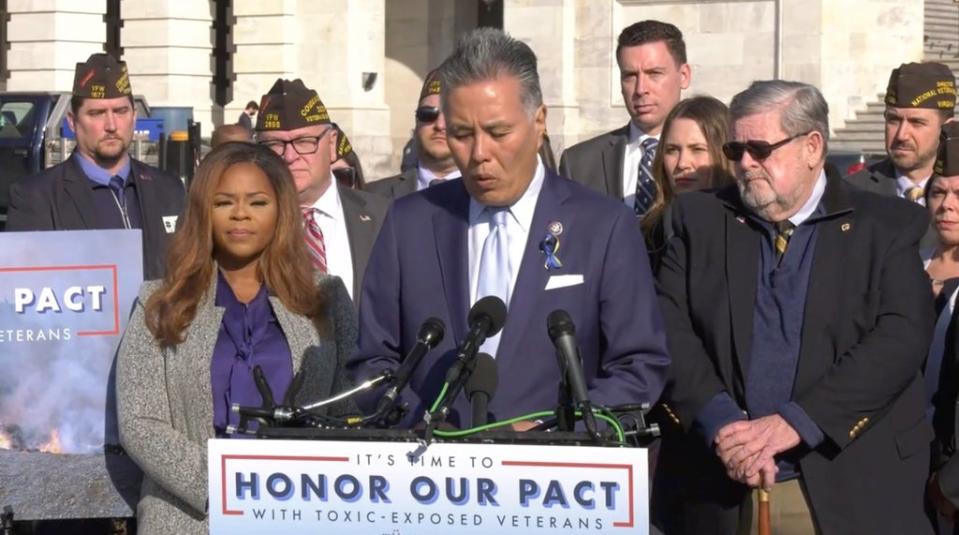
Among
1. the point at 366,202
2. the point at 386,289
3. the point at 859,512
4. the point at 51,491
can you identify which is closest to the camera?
the point at 386,289

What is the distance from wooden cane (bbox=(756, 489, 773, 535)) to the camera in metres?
5.36

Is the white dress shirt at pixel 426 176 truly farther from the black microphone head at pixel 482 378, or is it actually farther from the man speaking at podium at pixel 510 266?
the black microphone head at pixel 482 378

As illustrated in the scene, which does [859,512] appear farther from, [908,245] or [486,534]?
[486,534]

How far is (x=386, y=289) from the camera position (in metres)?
5.13

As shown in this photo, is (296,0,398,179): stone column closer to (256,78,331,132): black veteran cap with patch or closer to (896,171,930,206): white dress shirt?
(896,171,930,206): white dress shirt

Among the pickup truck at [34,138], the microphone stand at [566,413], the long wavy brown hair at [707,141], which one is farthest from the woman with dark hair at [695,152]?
the pickup truck at [34,138]

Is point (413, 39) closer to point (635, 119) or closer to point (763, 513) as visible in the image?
point (635, 119)

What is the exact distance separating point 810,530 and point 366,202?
2.56m

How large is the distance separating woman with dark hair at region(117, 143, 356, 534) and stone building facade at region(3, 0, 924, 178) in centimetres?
1981

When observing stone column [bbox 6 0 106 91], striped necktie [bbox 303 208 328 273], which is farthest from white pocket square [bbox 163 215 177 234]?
stone column [bbox 6 0 106 91]

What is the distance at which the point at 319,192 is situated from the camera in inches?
283

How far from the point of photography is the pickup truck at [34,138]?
22.6 m

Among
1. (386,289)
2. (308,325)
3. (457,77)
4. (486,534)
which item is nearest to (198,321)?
(308,325)

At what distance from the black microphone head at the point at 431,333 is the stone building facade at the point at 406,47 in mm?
20958
